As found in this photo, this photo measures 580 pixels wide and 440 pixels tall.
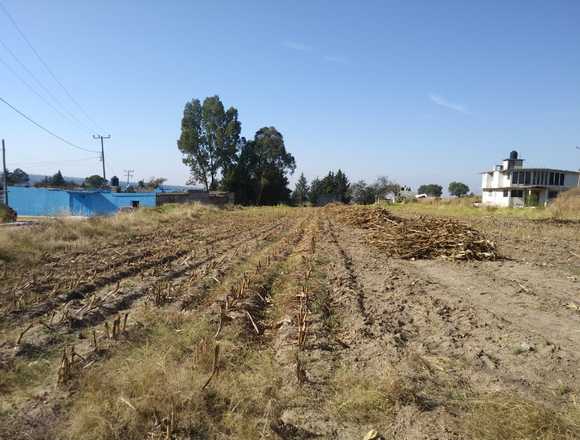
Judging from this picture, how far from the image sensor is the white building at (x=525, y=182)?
49.1m

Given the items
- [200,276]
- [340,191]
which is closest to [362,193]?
[340,191]

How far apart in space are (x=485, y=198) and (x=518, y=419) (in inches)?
2414

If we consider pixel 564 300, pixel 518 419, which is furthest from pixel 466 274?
pixel 518 419

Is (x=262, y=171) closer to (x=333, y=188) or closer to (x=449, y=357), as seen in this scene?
(x=333, y=188)

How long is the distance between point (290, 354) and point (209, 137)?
5262 cm

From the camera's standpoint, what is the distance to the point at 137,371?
11.0 ft

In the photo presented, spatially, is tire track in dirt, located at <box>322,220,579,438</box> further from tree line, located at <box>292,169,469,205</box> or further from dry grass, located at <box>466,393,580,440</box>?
tree line, located at <box>292,169,469,205</box>

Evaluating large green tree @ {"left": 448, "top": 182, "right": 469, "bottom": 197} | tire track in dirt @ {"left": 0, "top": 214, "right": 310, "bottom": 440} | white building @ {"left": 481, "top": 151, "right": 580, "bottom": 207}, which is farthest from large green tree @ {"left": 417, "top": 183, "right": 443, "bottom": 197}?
tire track in dirt @ {"left": 0, "top": 214, "right": 310, "bottom": 440}

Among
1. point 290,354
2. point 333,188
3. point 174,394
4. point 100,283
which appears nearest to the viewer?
point 174,394

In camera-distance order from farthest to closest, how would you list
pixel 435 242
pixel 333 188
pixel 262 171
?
pixel 333 188 < pixel 262 171 < pixel 435 242

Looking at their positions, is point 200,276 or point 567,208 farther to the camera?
point 567,208

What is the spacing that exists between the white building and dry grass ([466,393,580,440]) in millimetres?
52096

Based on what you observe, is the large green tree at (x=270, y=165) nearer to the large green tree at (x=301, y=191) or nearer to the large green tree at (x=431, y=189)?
the large green tree at (x=301, y=191)

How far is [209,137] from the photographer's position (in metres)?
53.5
